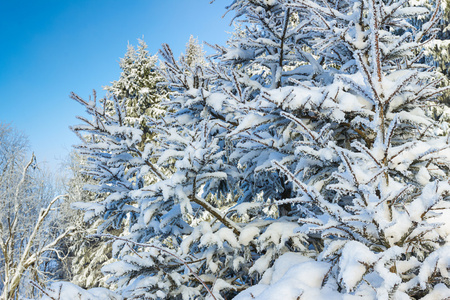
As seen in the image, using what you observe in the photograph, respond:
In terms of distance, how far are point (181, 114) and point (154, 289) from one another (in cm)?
201

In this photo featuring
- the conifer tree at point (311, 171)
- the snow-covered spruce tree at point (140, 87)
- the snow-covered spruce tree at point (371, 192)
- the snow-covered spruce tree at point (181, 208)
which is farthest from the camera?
the snow-covered spruce tree at point (140, 87)

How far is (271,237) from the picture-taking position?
8.25 ft

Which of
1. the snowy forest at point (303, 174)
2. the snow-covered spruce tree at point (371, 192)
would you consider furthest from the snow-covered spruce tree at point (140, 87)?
the snow-covered spruce tree at point (371, 192)

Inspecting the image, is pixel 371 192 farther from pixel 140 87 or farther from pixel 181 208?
pixel 140 87

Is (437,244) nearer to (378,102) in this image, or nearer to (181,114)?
(378,102)

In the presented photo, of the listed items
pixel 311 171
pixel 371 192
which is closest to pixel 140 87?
pixel 311 171

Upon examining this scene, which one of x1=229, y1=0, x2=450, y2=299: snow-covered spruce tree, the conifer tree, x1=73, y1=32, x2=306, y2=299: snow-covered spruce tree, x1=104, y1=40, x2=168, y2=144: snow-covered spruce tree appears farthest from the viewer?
x1=104, y1=40, x2=168, y2=144: snow-covered spruce tree

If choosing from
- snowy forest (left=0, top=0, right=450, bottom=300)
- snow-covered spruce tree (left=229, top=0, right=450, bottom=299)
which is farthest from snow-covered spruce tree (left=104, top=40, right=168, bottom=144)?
snow-covered spruce tree (left=229, top=0, right=450, bottom=299)

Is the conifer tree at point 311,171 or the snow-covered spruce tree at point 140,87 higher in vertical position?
the snow-covered spruce tree at point 140,87

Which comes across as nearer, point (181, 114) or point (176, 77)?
point (176, 77)

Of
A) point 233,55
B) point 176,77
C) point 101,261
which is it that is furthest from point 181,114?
point 101,261

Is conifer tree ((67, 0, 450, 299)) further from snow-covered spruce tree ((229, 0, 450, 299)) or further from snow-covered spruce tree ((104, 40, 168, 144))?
snow-covered spruce tree ((104, 40, 168, 144))

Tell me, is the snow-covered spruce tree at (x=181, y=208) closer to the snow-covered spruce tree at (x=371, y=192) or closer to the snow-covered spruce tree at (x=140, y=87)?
the snow-covered spruce tree at (x=371, y=192)

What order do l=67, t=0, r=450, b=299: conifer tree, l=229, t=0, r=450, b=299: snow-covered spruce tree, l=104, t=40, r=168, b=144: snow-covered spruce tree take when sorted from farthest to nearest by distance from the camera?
l=104, t=40, r=168, b=144: snow-covered spruce tree < l=67, t=0, r=450, b=299: conifer tree < l=229, t=0, r=450, b=299: snow-covered spruce tree
